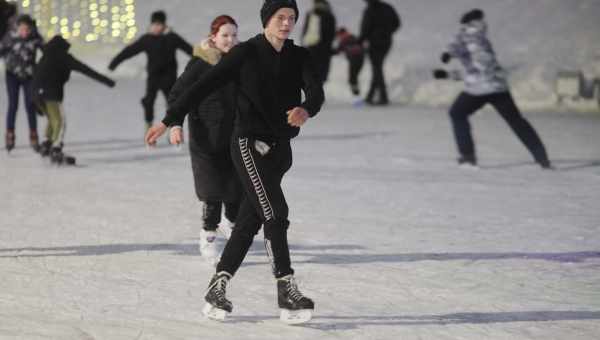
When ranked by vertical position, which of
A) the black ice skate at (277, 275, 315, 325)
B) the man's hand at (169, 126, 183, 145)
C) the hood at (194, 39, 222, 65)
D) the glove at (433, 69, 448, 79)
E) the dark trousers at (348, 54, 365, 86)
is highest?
the hood at (194, 39, 222, 65)

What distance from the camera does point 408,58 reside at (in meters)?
23.6

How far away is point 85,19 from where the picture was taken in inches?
1161

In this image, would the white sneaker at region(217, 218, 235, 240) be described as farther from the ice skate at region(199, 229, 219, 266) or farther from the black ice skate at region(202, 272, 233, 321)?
the black ice skate at region(202, 272, 233, 321)

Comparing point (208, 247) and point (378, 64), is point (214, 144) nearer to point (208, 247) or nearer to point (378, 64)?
point (208, 247)

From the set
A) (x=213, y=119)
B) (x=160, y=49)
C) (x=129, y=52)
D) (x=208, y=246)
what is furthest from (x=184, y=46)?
(x=208, y=246)

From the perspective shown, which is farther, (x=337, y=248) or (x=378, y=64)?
(x=378, y=64)

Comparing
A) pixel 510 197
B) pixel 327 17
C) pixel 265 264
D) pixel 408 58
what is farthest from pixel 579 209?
pixel 408 58

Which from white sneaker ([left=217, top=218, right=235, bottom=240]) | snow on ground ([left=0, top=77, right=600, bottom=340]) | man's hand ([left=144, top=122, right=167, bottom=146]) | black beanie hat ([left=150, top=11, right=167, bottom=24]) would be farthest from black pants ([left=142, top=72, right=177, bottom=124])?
man's hand ([left=144, top=122, right=167, bottom=146])

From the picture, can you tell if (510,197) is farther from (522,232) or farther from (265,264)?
(265,264)

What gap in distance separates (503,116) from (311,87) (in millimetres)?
7048

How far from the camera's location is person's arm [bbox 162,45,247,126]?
5434 millimetres

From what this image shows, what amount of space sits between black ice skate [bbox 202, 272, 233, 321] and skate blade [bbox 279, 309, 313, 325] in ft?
0.81

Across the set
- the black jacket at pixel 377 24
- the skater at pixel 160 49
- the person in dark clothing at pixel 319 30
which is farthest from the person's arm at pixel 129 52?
the black jacket at pixel 377 24

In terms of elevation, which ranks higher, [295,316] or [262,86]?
[262,86]
